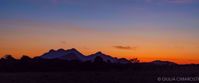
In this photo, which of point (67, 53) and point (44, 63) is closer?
point (44, 63)

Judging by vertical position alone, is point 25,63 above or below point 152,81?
above

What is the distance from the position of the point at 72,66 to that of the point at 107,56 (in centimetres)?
1569

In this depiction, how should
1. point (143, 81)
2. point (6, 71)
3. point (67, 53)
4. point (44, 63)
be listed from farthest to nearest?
point (67, 53)
point (44, 63)
point (6, 71)
point (143, 81)

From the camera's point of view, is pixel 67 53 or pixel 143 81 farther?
pixel 67 53

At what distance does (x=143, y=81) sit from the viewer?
112 feet

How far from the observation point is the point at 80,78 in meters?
36.9

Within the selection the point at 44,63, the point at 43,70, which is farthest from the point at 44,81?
the point at 44,63

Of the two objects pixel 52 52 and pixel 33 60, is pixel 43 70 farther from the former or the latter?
pixel 52 52

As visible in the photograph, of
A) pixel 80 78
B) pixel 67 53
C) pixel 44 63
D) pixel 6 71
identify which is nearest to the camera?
pixel 80 78

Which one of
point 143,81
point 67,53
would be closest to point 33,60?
point 67,53

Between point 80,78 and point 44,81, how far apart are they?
3.54 m

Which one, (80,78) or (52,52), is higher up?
(52,52)

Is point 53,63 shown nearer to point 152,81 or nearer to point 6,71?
point 6,71

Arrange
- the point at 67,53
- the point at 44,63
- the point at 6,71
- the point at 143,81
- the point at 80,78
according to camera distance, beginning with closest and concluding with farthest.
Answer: the point at 143,81, the point at 80,78, the point at 6,71, the point at 44,63, the point at 67,53
